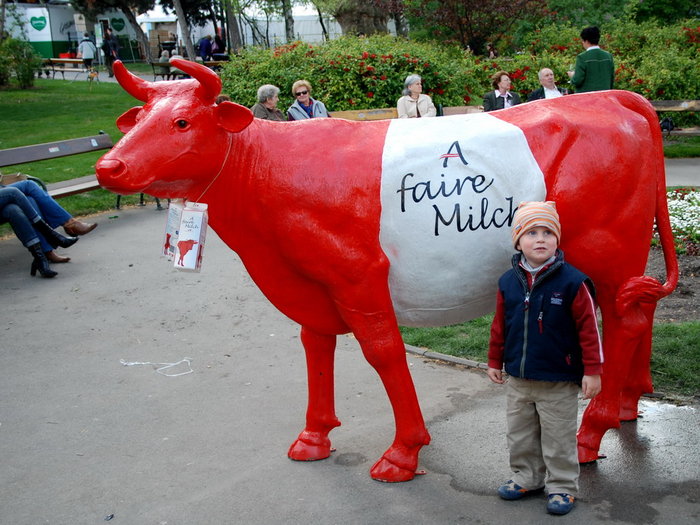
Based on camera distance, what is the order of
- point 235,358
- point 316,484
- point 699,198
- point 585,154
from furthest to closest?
point 699,198
point 235,358
point 316,484
point 585,154

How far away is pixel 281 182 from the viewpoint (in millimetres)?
3865

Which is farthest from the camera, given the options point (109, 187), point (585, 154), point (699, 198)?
point (699, 198)

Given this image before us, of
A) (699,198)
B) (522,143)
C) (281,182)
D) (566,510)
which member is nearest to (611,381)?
(566,510)

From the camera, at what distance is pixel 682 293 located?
6.79m

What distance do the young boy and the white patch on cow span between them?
0.23m

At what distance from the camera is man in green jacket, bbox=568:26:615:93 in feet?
33.7

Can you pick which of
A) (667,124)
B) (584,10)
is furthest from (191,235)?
(584,10)

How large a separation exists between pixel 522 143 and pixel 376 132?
75 centimetres

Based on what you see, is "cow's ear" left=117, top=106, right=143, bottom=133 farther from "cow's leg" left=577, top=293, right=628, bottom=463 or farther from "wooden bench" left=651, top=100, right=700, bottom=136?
"wooden bench" left=651, top=100, right=700, bottom=136

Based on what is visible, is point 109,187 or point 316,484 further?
point 316,484

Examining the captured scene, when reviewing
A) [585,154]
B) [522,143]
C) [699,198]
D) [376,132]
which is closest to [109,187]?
[376,132]

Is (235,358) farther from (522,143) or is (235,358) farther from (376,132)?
(522,143)

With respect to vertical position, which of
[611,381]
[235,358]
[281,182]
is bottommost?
[235,358]

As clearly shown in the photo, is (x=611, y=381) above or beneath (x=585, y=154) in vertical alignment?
beneath
